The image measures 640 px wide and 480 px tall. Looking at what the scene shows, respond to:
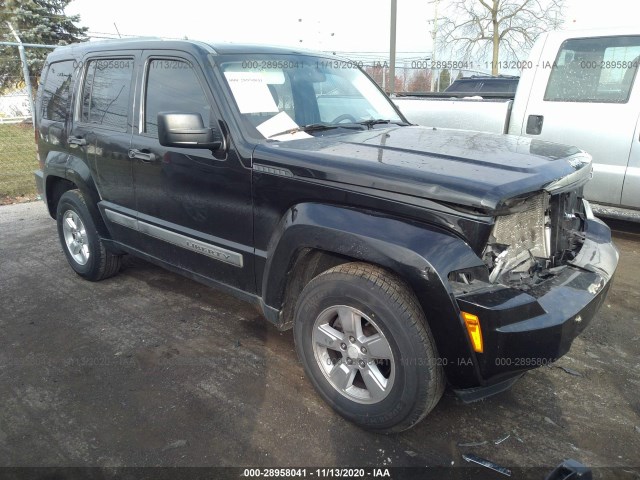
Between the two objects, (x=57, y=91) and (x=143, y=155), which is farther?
(x=57, y=91)

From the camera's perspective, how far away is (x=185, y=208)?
3.25 metres

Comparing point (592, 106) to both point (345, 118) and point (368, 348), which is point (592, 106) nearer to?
point (345, 118)

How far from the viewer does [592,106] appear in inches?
191

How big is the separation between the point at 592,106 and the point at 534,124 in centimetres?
54

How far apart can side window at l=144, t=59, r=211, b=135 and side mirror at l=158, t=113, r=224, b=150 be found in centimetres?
27

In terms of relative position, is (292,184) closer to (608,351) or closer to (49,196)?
(608,351)

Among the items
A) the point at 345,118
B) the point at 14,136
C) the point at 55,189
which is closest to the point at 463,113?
the point at 345,118

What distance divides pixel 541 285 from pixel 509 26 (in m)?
16.6

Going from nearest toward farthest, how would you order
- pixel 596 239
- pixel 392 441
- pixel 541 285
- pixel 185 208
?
pixel 541 285, pixel 392 441, pixel 596 239, pixel 185 208

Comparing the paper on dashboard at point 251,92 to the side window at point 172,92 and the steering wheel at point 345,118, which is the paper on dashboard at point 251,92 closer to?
the side window at point 172,92

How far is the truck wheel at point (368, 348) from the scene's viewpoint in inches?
88.0

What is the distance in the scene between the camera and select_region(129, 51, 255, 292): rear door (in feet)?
9.68

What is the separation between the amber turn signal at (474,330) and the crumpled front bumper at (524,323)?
2 centimetres

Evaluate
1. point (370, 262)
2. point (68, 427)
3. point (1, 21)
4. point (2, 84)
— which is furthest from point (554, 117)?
point (1, 21)
